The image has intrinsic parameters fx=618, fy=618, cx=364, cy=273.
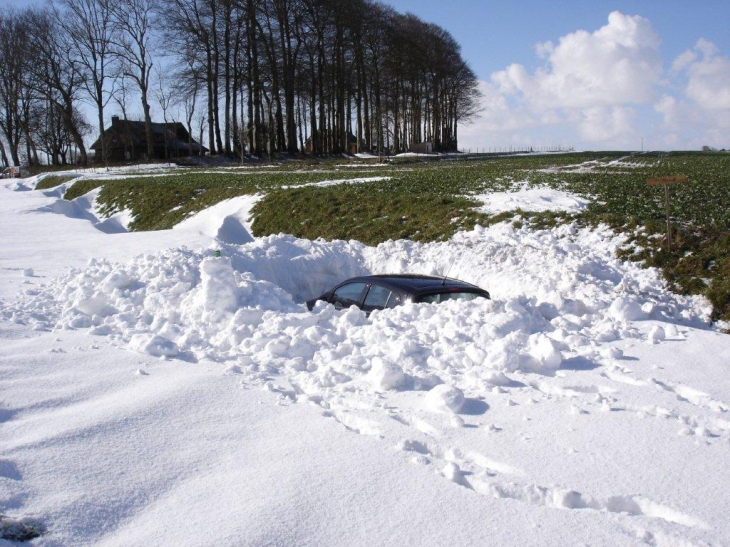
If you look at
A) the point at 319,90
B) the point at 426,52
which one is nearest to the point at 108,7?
the point at 319,90

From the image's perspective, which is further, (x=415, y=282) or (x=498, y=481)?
(x=415, y=282)

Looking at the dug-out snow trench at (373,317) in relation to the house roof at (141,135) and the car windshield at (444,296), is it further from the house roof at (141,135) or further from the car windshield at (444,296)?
the house roof at (141,135)

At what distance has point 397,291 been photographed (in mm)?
8500

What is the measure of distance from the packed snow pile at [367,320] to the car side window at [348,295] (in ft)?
3.00

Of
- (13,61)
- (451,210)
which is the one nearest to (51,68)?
(13,61)

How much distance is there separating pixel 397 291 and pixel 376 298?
40 cm

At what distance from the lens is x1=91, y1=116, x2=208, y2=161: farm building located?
66.1 metres

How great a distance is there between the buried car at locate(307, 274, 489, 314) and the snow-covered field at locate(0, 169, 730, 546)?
0.52 metres

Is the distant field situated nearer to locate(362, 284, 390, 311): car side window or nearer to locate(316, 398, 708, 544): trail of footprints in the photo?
locate(362, 284, 390, 311): car side window

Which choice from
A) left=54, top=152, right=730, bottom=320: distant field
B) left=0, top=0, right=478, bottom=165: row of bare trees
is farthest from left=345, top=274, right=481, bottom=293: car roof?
left=0, top=0, right=478, bottom=165: row of bare trees

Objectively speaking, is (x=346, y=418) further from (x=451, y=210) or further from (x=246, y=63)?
(x=246, y=63)

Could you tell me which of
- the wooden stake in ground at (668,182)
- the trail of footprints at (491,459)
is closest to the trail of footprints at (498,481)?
the trail of footprints at (491,459)

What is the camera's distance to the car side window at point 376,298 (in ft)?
28.2

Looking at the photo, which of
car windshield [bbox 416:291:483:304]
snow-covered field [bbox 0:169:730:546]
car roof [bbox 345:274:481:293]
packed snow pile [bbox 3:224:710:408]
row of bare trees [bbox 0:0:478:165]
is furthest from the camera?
row of bare trees [bbox 0:0:478:165]
